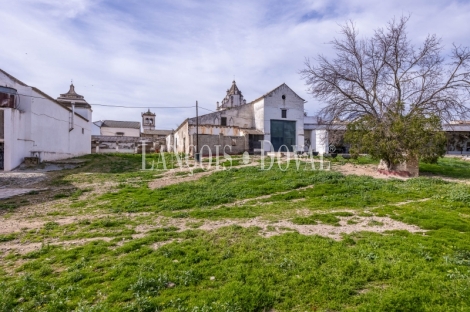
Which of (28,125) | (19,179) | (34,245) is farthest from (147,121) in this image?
(34,245)

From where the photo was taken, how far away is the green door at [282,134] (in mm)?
30828

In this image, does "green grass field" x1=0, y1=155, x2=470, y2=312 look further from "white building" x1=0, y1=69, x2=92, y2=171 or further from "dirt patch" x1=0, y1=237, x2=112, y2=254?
"white building" x1=0, y1=69, x2=92, y2=171

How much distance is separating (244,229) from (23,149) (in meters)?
19.1

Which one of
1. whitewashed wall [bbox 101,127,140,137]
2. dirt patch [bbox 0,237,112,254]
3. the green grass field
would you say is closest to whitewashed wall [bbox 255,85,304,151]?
the green grass field

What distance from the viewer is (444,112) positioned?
1492 centimetres

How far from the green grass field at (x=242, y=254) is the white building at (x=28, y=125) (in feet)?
33.1

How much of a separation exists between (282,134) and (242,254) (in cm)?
2735

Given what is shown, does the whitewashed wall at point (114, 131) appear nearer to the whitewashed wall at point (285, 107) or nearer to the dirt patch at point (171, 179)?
the whitewashed wall at point (285, 107)

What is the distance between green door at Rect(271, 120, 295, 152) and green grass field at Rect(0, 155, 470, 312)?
837 inches

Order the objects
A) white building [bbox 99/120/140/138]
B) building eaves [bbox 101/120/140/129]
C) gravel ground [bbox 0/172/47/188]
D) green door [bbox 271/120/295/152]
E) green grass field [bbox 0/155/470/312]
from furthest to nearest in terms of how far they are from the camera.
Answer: building eaves [bbox 101/120/140/129] → white building [bbox 99/120/140/138] → green door [bbox 271/120/295/152] → gravel ground [bbox 0/172/47/188] → green grass field [bbox 0/155/470/312]

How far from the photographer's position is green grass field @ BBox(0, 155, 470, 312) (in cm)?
349

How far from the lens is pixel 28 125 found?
1883 cm

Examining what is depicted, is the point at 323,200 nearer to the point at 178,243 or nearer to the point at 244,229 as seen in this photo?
the point at 244,229

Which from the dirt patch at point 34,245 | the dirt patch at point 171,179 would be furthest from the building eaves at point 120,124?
the dirt patch at point 34,245
